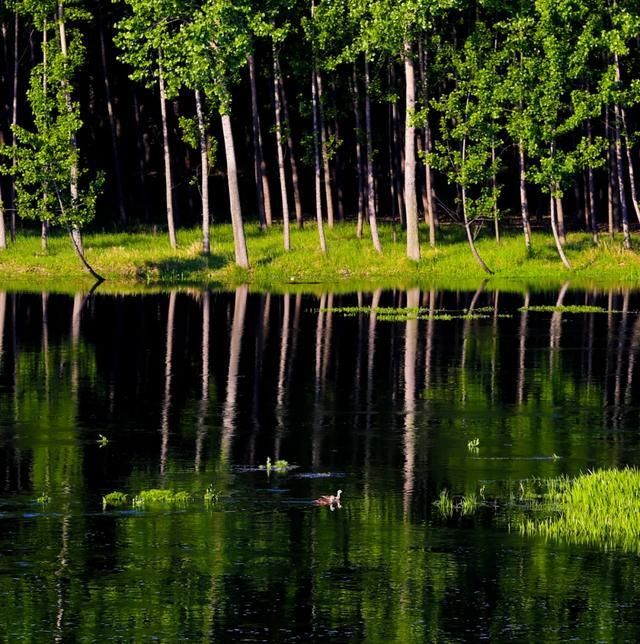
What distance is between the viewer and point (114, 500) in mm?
19688

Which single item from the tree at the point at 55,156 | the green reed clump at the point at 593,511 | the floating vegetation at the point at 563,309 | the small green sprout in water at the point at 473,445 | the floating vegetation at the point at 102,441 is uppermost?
the tree at the point at 55,156

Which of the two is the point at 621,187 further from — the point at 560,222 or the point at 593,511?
the point at 593,511

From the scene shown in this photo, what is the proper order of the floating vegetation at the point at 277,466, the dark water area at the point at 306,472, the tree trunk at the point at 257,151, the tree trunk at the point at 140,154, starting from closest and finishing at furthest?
the dark water area at the point at 306,472
the floating vegetation at the point at 277,466
the tree trunk at the point at 257,151
the tree trunk at the point at 140,154

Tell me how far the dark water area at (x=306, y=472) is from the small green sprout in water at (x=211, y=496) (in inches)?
8.2

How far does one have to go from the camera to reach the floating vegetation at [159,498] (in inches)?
A: 767

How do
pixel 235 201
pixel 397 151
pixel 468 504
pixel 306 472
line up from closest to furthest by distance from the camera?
pixel 468 504 → pixel 306 472 → pixel 235 201 → pixel 397 151

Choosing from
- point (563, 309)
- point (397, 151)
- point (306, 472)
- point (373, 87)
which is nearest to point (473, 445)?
point (306, 472)

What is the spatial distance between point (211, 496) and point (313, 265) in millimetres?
41653

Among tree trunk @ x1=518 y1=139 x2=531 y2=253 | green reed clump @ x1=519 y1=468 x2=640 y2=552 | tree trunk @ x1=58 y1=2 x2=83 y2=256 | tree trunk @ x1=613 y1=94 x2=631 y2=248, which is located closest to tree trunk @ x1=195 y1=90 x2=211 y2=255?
tree trunk @ x1=58 y1=2 x2=83 y2=256

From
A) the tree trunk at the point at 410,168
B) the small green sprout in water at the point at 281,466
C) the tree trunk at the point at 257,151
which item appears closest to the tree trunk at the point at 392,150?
the tree trunk at the point at 257,151

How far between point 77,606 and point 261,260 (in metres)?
47.1

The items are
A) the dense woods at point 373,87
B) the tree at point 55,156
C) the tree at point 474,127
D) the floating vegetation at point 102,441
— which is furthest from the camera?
the tree at point 474,127

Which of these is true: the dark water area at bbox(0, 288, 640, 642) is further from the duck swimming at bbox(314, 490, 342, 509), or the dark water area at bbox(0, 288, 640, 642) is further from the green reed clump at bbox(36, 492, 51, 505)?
the duck swimming at bbox(314, 490, 342, 509)

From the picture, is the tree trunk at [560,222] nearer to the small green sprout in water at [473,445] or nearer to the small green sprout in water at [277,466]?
the small green sprout in water at [473,445]
